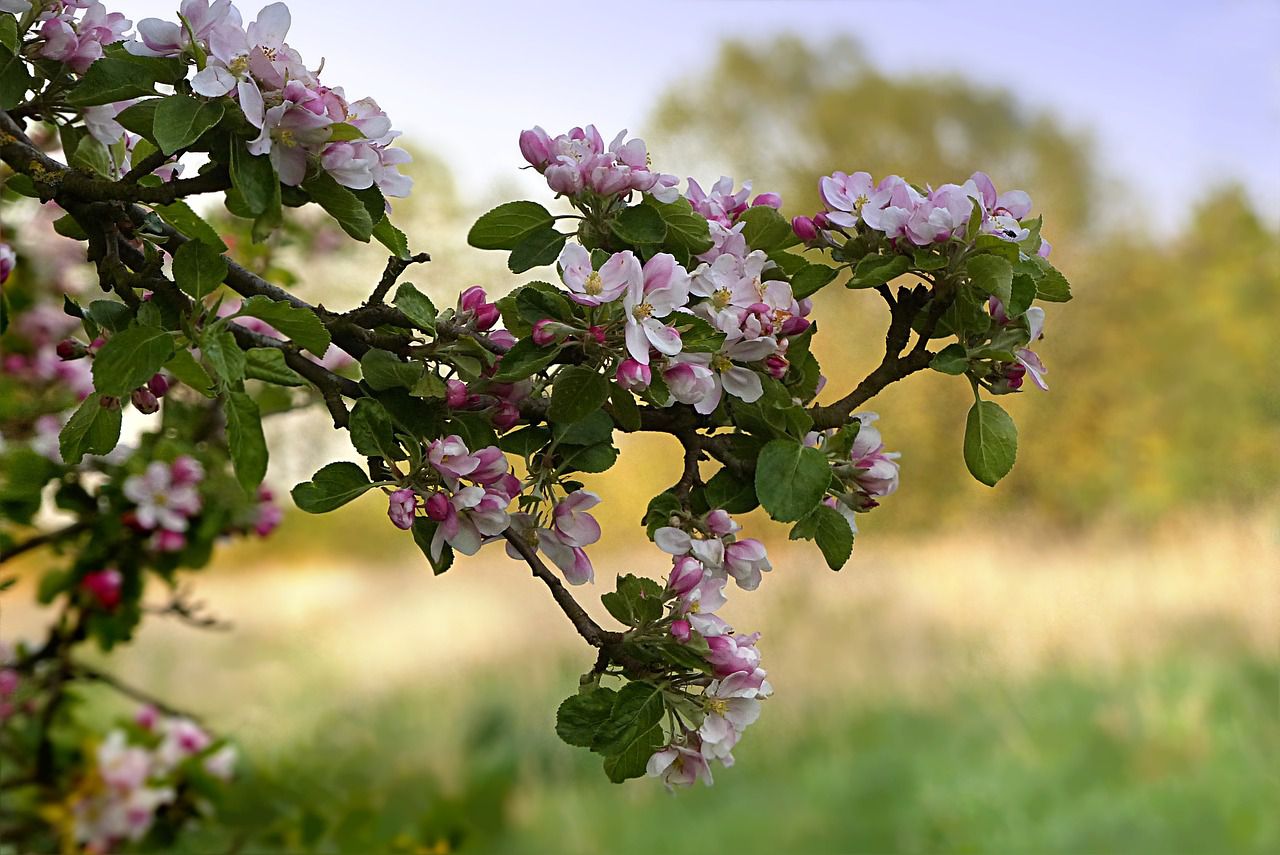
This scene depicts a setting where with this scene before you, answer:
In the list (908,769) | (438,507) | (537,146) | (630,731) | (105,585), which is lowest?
(630,731)

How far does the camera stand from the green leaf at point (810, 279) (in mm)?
789

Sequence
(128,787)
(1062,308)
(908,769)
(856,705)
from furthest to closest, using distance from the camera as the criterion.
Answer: (1062,308)
(856,705)
(908,769)
(128,787)

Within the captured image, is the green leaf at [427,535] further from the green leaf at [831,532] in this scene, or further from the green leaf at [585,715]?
the green leaf at [831,532]

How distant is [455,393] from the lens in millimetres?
717

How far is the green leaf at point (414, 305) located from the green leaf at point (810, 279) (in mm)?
228

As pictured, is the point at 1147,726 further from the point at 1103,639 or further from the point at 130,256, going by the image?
the point at 130,256

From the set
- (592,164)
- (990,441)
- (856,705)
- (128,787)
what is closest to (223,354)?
(592,164)

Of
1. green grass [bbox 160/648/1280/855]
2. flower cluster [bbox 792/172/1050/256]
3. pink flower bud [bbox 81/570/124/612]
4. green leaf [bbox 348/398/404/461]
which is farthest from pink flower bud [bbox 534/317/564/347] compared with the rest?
green grass [bbox 160/648/1280/855]

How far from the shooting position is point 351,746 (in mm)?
4391

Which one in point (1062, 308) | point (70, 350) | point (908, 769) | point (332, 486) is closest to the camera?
point (332, 486)

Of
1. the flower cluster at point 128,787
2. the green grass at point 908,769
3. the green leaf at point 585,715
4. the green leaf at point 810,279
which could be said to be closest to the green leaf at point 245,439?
the green leaf at point 585,715

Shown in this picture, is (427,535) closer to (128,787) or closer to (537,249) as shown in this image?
(537,249)

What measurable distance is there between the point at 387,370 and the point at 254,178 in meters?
0.13

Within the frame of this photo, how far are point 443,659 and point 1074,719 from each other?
2.72m
